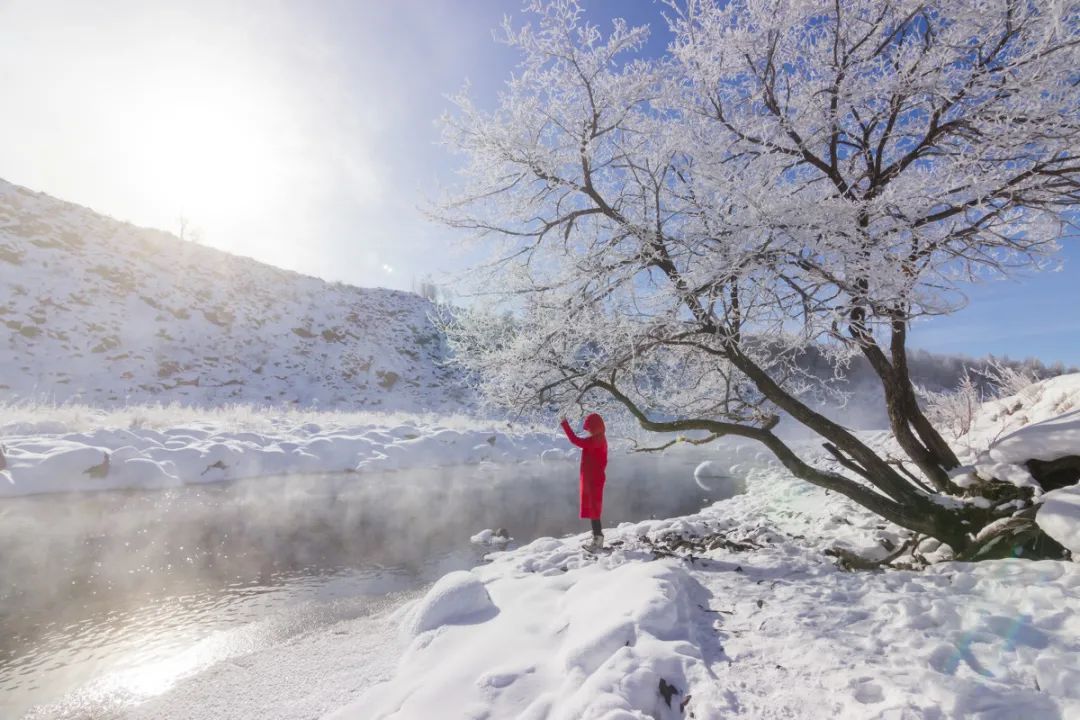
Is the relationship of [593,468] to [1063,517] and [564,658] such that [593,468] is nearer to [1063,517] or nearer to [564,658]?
[564,658]

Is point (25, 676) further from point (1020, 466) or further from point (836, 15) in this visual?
point (836, 15)

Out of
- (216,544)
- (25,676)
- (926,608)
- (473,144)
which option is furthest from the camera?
(216,544)

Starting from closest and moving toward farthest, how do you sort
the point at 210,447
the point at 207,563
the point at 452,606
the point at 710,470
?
the point at 452,606 < the point at 207,563 < the point at 210,447 < the point at 710,470

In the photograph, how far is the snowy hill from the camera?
2483 centimetres

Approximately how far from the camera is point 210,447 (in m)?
14.0

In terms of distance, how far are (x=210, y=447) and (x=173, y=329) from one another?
2181cm

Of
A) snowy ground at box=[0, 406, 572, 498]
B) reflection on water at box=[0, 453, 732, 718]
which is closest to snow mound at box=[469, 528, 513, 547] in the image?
reflection on water at box=[0, 453, 732, 718]

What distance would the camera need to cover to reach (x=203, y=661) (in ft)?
14.2

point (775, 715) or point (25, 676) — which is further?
point (25, 676)

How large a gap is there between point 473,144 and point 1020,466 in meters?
5.94

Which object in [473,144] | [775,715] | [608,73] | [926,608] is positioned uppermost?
[608,73]

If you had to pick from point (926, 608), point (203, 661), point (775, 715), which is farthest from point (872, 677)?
point (203, 661)

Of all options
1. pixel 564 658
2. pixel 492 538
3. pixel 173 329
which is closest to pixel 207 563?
pixel 492 538

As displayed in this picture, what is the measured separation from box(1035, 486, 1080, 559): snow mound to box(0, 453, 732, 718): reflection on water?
5930 mm
